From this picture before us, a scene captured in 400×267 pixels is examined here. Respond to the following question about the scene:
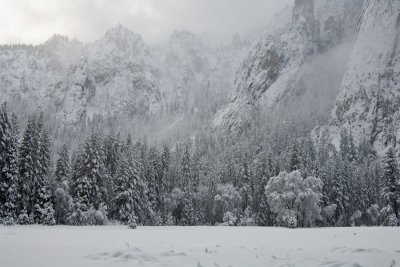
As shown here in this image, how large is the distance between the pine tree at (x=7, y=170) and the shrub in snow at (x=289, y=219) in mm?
33484

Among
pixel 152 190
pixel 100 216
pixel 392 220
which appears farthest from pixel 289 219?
pixel 152 190

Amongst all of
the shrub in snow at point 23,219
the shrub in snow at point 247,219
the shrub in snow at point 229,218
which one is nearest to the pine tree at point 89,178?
the shrub in snow at point 23,219

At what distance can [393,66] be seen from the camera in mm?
192750

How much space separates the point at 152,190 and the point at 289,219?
2490 cm

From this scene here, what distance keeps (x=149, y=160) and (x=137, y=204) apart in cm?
1479

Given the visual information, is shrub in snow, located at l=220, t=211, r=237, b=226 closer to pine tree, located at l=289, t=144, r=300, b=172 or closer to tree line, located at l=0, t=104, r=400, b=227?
tree line, located at l=0, t=104, r=400, b=227

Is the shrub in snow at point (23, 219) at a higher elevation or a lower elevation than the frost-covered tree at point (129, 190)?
lower

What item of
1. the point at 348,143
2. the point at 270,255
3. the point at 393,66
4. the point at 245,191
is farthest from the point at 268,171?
the point at 393,66

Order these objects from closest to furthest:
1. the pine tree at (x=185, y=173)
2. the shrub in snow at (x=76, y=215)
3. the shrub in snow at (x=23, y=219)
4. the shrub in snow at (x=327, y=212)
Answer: the shrub in snow at (x=23, y=219)
the shrub in snow at (x=76, y=215)
the shrub in snow at (x=327, y=212)
the pine tree at (x=185, y=173)

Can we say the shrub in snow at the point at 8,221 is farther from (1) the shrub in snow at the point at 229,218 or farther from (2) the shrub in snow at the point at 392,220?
(2) the shrub in snow at the point at 392,220

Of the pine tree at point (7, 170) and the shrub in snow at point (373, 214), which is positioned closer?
the pine tree at point (7, 170)

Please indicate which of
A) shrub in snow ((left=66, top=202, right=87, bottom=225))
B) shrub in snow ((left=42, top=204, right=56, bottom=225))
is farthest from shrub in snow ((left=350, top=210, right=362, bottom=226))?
shrub in snow ((left=42, top=204, right=56, bottom=225))

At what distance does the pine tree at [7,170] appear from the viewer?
3997cm

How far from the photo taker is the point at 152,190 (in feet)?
217
